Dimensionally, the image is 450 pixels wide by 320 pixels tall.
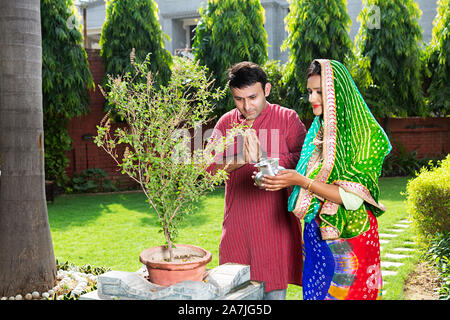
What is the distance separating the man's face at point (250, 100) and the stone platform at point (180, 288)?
0.97m

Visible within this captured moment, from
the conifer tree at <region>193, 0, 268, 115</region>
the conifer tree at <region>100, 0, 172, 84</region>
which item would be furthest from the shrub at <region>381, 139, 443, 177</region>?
the conifer tree at <region>100, 0, 172, 84</region>

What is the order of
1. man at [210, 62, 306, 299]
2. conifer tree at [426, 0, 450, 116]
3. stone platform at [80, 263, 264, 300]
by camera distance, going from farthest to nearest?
conifer tree at [426, 0, 450, 116], man at [210, 62, 306, 299], stone platform at [80, 263, 264, 300]

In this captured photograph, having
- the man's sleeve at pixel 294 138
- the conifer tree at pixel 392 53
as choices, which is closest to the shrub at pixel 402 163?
the conifer tree at pixel 392 53

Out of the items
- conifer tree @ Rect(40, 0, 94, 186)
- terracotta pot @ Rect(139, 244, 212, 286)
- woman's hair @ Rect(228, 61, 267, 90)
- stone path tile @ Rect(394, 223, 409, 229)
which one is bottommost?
stone path tile @ Rect(394, 223, 409, 229)

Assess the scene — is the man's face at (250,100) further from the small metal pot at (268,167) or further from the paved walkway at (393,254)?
the paved walkway at (393,254)

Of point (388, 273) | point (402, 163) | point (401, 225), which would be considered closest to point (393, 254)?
point (388, 273)

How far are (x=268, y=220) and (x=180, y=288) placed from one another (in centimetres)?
91

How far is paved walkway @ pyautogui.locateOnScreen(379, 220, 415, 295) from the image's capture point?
4.96 m

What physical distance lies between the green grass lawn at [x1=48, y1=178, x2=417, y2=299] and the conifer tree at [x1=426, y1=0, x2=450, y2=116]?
459 cm

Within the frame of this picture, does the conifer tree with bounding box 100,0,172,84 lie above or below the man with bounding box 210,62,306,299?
above

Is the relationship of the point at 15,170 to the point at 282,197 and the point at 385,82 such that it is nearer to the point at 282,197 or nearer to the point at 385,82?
the point at 282,197

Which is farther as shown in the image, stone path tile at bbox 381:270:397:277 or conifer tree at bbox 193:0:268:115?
conifer tree at bbox 193:0:268:115

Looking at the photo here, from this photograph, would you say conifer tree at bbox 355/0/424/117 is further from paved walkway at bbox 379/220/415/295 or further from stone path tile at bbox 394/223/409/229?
paved walkway at bbox 379/220/415/295
